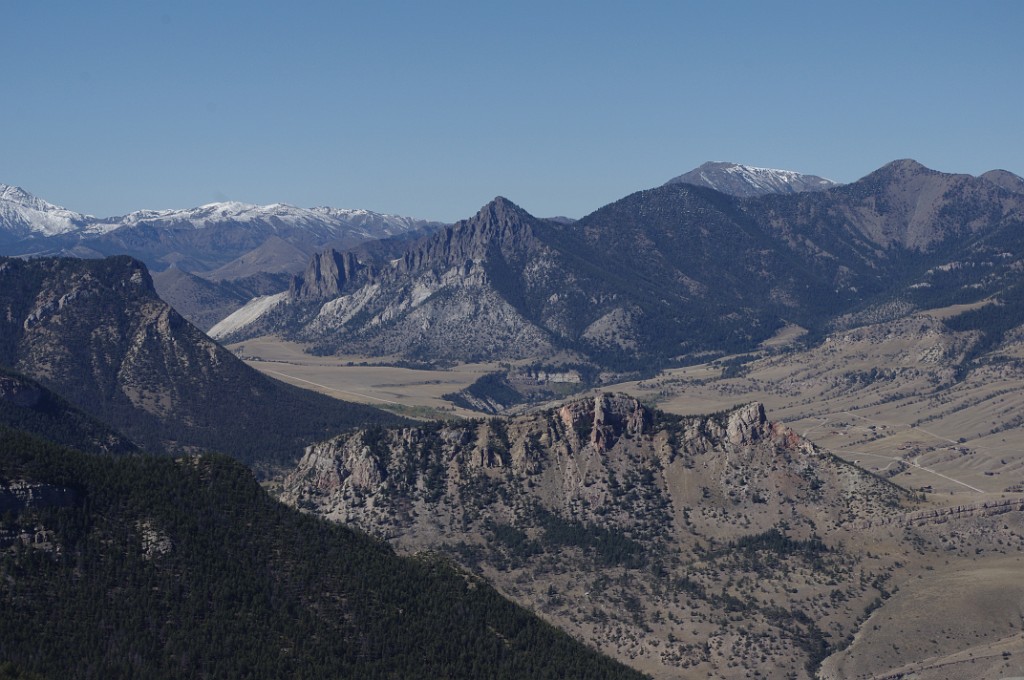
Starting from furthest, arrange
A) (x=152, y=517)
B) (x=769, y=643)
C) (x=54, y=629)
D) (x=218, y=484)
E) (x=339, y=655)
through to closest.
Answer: (x=769, y=643) → (x=218, y=484) → (x=152, y=517) → (x=339, y=655) → (x=54, y=629)

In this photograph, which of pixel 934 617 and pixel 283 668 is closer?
pixel 283 668

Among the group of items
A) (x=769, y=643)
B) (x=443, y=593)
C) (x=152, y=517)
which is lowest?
(x=769, y=643)

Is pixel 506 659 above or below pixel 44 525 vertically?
below

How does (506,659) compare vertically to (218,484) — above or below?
below

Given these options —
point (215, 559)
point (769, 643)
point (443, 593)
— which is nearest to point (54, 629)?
point (215, 559)

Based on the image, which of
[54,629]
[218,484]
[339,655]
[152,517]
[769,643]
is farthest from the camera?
[769,643]

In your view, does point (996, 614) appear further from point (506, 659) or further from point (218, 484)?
point (218, 484)

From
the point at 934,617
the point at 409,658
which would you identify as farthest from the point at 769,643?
the point at 409,658

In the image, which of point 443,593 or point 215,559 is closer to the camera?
point 215,559

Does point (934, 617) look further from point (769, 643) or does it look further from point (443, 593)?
point (443, 593)
